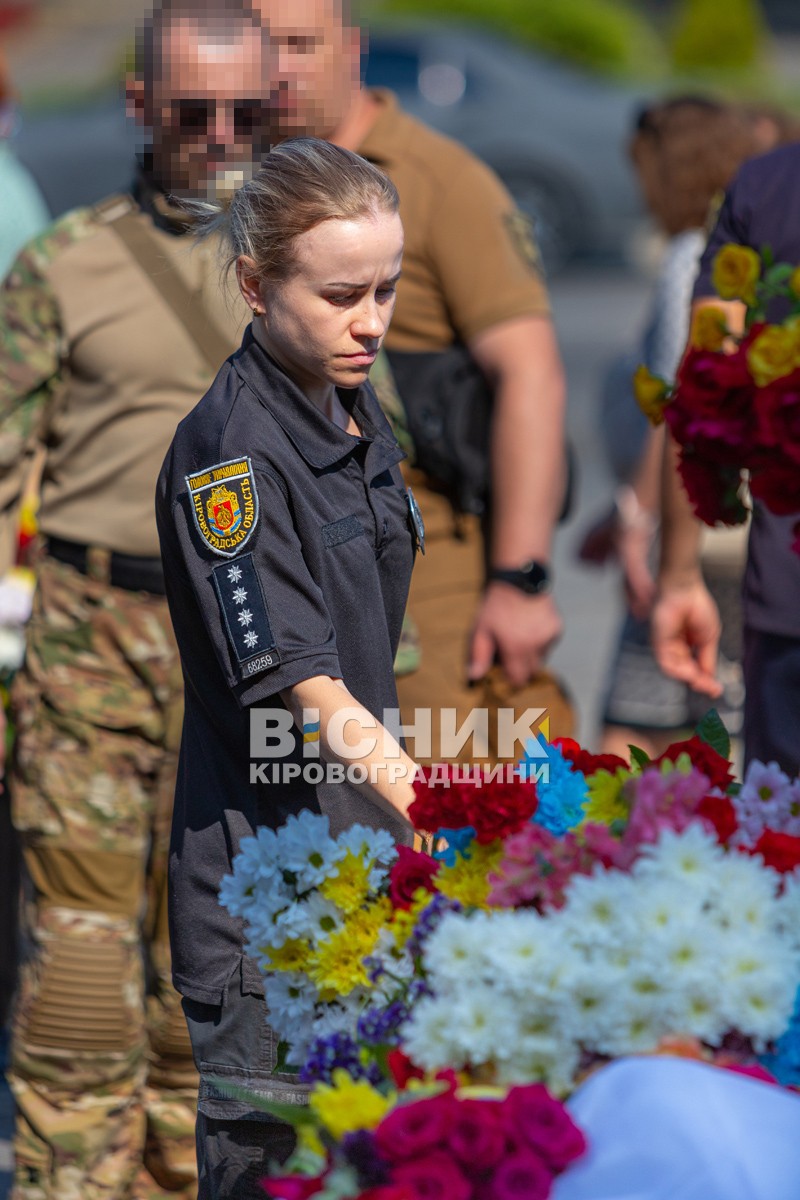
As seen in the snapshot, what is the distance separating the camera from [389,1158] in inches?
58.1

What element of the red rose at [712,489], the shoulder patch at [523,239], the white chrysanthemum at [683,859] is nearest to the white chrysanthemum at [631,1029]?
the white chrysanthemum at [683,859]

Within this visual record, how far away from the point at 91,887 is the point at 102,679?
0.36 m

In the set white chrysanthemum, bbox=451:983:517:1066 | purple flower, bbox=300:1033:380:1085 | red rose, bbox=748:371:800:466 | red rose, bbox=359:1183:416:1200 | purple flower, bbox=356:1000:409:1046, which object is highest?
red rose, bbox=748:371:800:466

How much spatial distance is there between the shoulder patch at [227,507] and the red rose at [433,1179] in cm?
83

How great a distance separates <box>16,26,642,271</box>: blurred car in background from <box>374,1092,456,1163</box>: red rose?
14.9m

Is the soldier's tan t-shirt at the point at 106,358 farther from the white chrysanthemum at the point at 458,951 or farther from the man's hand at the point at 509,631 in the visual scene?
the white chrysanthemum at the point at 458,951

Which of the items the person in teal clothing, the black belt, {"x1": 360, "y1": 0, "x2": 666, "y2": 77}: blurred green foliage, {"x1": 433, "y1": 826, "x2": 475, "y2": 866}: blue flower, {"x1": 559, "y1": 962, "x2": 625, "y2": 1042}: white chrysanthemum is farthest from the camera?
{"x1": 360, "y1": 0, "x2": 666, "y2": 77}: blurred green foliage

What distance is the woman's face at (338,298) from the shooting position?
6.77 feet

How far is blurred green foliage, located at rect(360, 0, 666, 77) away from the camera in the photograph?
22.9m

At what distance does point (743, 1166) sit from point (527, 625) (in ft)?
6.34

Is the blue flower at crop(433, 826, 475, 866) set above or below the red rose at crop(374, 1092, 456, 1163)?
above

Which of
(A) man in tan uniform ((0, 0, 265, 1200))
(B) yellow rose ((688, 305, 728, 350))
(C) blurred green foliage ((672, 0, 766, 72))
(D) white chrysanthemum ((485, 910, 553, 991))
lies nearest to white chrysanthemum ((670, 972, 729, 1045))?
(D) white chrysanthemum ((485, 910, 553, 991))

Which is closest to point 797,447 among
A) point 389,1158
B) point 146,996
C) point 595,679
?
point 389,1158

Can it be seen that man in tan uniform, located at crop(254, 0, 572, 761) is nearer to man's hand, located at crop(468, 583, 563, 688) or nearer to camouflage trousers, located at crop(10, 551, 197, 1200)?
man's hand, located at crop(468, 583, 563, 688)
